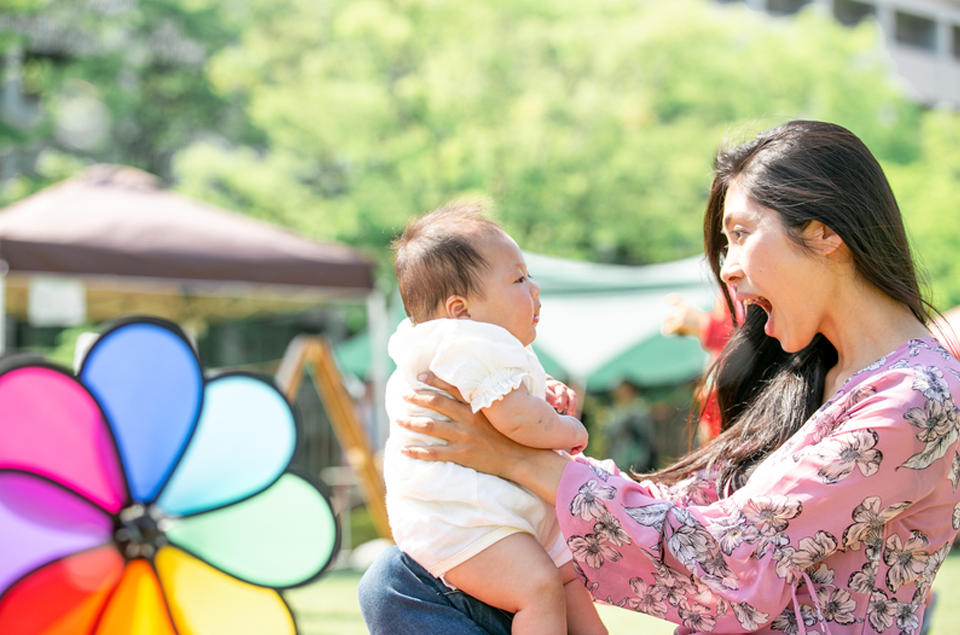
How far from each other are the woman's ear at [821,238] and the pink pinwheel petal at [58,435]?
5.72 feet

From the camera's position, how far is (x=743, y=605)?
143 cm

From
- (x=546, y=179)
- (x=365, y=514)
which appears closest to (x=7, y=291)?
(x=365, y=514)

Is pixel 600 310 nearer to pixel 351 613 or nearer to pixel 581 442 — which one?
pixel 351 613

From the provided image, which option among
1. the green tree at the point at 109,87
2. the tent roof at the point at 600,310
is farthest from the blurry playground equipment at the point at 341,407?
the green tree at the point at 109,87

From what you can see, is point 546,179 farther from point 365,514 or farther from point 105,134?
point 105,134

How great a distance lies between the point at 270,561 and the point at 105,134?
17.4 metres

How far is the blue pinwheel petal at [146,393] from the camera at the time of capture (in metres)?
2.30

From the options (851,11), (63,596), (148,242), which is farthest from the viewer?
(851,11)

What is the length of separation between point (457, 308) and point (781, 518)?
0.68 m

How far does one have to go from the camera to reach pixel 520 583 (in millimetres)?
1500

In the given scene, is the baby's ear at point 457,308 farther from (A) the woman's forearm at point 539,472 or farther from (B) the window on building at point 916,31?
(B) the window on building at point 916,31

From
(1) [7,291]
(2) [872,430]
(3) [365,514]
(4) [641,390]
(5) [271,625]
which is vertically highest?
(2) [872,430]

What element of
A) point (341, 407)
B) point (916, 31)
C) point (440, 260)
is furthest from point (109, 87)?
point (916, 31)

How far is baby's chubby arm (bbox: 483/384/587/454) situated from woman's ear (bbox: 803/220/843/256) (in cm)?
55
